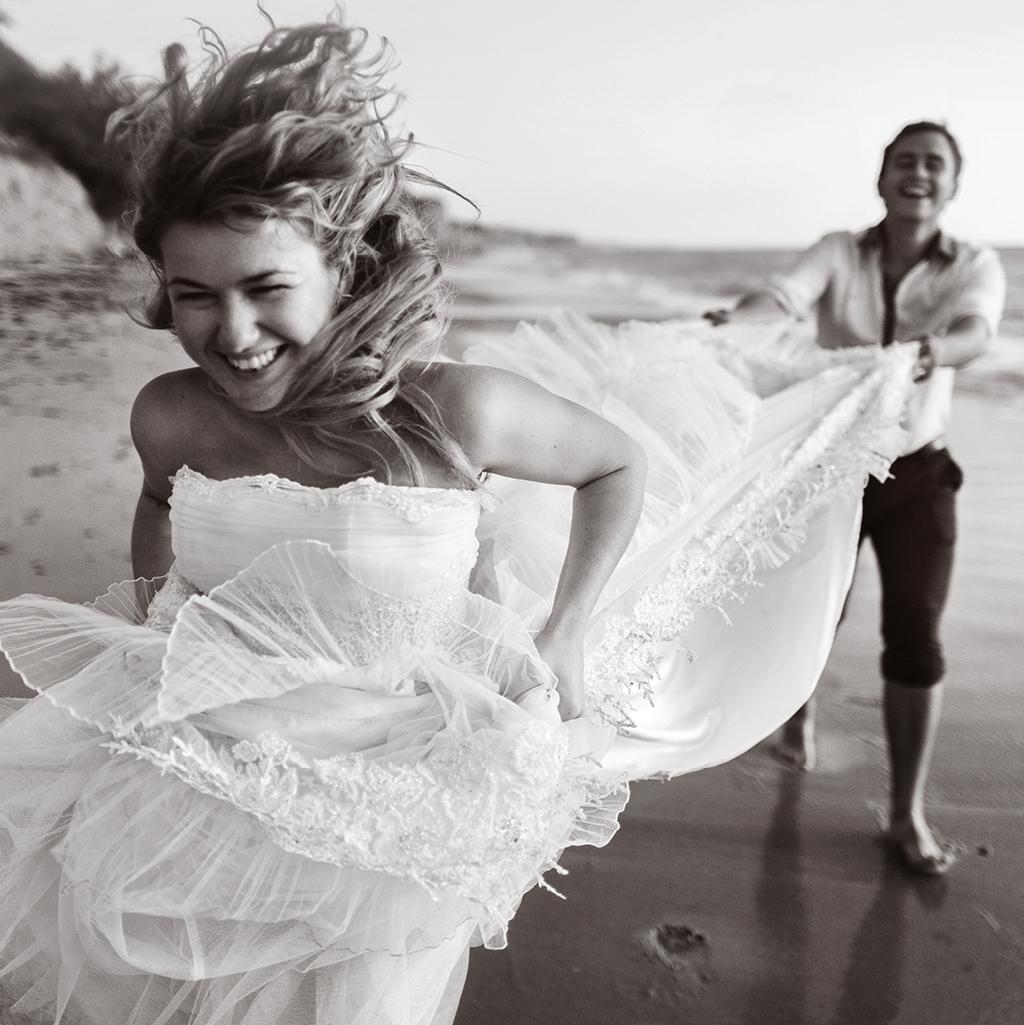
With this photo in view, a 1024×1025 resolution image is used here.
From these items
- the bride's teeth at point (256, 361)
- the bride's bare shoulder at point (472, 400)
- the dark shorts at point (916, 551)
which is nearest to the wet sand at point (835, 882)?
the dark shorts at point (916, 551)

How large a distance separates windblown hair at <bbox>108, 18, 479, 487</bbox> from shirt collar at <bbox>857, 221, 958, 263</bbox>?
→ 119 centimetres

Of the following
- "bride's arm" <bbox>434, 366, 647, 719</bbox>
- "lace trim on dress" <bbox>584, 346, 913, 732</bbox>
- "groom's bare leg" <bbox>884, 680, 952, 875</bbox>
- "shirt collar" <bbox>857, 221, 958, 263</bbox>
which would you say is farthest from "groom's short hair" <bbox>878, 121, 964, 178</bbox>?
"bride's arm" <bbox>434, 366, 647, 719</bbox>

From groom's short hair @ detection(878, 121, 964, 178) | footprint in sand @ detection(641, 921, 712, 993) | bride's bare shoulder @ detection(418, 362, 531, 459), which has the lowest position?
footprint in sand @ detection(641, 921, 712, 993)

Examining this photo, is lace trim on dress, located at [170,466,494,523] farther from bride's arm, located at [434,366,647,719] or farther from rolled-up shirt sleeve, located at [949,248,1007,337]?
rolled-up shirt sleeve, located at [949,248,1007,337]

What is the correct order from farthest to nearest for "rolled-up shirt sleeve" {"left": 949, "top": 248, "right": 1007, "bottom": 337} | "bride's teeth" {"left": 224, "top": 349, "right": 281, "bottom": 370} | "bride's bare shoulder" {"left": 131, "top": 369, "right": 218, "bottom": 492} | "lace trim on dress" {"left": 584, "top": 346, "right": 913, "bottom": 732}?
"rolled-up shirt sleeve" {"left": 949, "top": 248, "right": 1007, "bottom": 337} → "lace trim on dress" {"left": 584, "top": 346, "right": 913, "bottom": 732} → "bride's bare shoulder" {"left": 131, "top": 369, "right": 218, "bottom": 492} → "bride's teeth" {"left": 224, "top": 349, "right": 281, "bottom": 370}

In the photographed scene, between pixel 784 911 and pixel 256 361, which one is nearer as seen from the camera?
pixel 256 361

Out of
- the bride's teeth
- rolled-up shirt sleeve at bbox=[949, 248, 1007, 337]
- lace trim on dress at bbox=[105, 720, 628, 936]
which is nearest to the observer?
lace trim on dress at bbox=[105, 720, 628, 936]

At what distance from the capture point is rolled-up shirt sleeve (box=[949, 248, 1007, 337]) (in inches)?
73.2

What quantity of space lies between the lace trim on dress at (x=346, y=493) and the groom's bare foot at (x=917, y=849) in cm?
134

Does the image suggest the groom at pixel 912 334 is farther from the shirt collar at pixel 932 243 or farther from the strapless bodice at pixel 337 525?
the strapless bodice at pixel 337 525

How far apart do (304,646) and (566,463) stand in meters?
0.35

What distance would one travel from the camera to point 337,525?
1.07 metres

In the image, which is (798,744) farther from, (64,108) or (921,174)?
(64,108)

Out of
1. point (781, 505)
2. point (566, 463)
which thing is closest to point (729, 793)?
point (781, 505)
